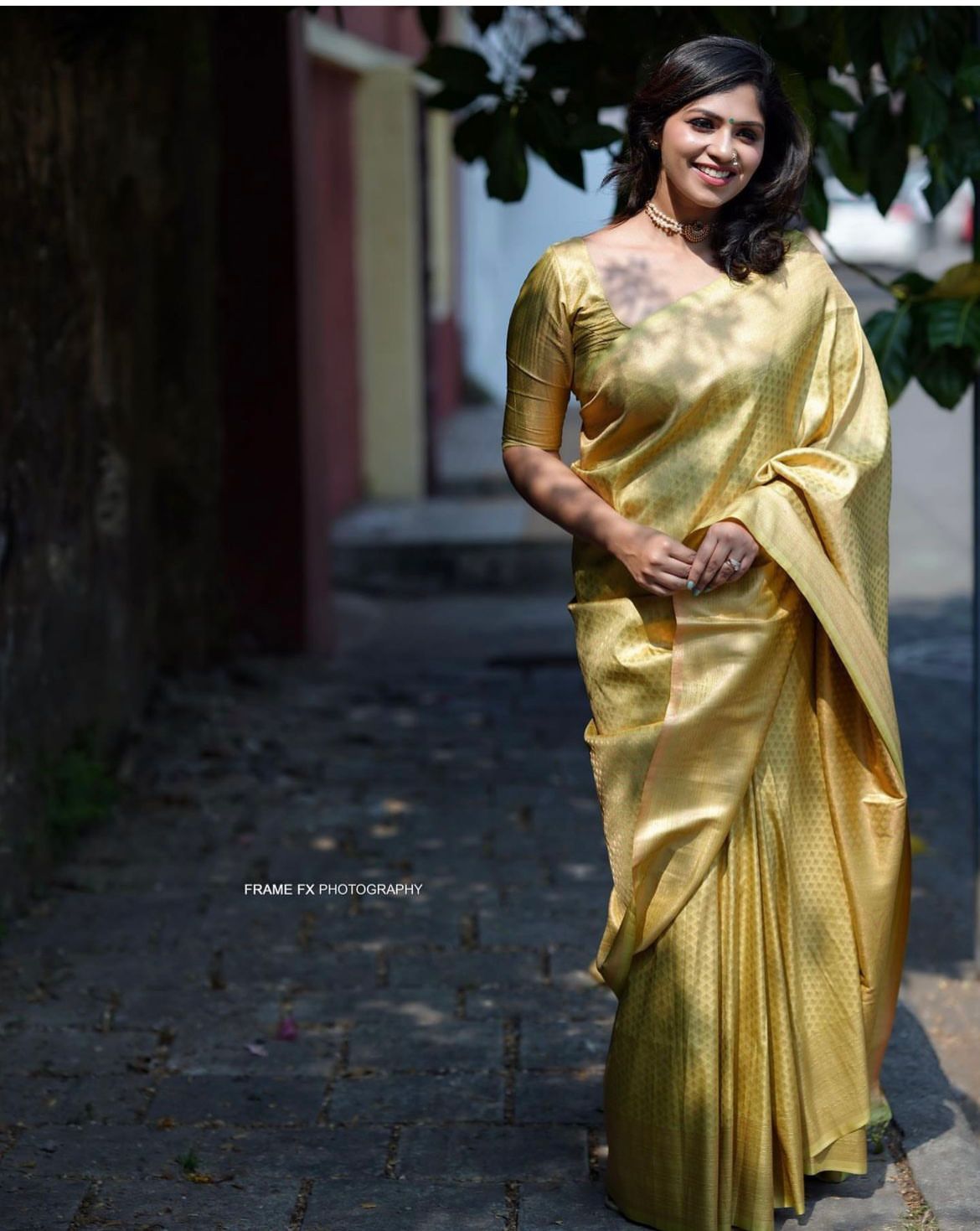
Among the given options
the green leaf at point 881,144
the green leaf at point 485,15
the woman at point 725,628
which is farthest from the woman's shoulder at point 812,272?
the green leaf at point 485,15

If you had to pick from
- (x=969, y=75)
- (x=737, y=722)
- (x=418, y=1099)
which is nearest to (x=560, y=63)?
(x=969, y=75)

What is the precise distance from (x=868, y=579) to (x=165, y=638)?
4.23m

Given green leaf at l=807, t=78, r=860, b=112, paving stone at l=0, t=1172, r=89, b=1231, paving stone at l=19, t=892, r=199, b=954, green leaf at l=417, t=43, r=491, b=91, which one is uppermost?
green leaf at l=417, t=43, r=491, b=91

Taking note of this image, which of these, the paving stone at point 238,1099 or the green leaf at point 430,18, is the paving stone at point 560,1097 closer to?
the paving stone at point 238,1099

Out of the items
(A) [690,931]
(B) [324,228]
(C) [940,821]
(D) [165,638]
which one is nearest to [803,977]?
(A) [690,931]

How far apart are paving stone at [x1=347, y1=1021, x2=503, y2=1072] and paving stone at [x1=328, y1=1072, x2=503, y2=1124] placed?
52 mm

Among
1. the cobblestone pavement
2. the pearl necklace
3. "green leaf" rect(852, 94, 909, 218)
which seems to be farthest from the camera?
"green leaf" rect(852, 94, 909, 218)

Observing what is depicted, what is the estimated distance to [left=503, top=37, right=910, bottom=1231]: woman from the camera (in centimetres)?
281

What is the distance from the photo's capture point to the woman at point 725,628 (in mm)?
2807

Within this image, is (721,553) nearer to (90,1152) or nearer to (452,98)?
(90,1152)

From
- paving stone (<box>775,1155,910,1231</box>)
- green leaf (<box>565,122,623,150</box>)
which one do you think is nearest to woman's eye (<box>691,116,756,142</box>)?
green leaf (<box>565,122,623,150</box>)

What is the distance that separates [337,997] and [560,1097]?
0.72 meters

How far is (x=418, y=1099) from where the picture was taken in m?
3.54

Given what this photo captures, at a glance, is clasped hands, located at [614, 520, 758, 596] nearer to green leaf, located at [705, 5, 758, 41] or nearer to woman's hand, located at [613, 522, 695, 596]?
woman's hand, located at [613, 522, 695, 596]
